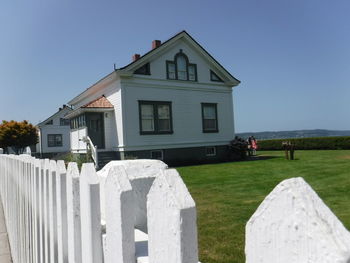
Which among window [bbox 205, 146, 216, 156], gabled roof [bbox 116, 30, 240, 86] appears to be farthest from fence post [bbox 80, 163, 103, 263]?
window [bbox 205, 146, 216, 156]

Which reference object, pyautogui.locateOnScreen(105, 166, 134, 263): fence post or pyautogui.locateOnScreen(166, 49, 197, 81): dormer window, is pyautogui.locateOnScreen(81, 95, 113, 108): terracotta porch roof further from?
pyautogui.locateOnScreen(105, 166, 134, 263): fence post

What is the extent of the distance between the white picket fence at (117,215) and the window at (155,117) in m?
17.3

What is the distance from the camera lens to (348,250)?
1.66ft

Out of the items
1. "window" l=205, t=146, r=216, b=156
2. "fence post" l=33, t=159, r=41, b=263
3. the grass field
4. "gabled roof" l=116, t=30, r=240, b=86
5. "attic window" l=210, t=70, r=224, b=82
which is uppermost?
"gabled roof" l=116, t=30, r=240, b=86

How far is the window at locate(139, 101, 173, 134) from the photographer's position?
19.5 meters

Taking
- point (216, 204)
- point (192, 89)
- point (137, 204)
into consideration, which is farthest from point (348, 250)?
point (192, 89)

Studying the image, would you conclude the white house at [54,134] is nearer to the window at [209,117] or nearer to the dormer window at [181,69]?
the dormer window at [181,69]

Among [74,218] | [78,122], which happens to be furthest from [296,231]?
[78,122]

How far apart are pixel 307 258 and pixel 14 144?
48.2m

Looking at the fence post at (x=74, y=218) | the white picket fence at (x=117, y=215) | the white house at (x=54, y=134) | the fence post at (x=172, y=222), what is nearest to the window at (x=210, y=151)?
the white picket fence at (x=117, y=215)

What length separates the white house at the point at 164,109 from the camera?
19.0m

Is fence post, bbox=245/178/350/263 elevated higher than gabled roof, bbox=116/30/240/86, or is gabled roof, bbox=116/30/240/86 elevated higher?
gabled roof, bbox=116/30/240/86

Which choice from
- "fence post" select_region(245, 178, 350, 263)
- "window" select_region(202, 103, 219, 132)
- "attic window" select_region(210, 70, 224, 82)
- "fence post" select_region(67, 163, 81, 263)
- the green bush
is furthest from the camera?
the green bush

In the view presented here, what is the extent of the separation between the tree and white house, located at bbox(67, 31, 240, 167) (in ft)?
78.7
